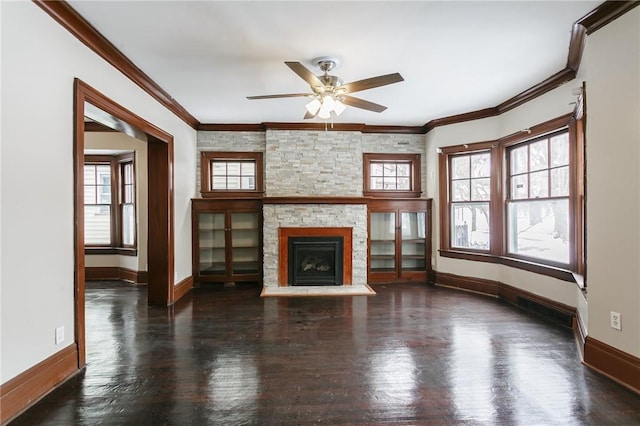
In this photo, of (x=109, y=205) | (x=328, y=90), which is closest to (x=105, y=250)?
(x=109, y=205)

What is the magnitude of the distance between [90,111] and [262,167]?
2.90 m

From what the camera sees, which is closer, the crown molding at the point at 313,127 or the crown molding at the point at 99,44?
the crown molding at the point at 99,44

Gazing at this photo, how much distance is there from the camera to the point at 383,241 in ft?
18.8

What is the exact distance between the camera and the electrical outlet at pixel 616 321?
2354mm

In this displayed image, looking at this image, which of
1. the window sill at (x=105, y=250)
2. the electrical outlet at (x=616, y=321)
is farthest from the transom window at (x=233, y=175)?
the electrical outlet at (x=616, y=321)

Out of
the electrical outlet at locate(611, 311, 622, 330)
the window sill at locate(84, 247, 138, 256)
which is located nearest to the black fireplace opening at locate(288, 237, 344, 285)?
the window sill at locate(84, 247, 138, 256)

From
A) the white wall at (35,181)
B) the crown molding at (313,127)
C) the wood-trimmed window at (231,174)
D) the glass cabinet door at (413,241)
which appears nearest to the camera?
the white wall at (35,181)

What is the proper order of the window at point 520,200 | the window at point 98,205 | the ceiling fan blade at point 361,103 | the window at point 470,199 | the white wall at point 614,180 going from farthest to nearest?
the window at point 98,205 < the window at point 470,199 < the window at point 520,200 < the ceiling fan blade at point 361,103 < the white wall at point 614,180

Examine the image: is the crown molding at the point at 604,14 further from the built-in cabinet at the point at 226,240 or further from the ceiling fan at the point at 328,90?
the built-in cabinet at the point at 226,240

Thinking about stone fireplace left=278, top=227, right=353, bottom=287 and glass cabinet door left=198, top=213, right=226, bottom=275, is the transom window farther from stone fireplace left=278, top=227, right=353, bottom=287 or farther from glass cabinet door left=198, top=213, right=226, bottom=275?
stone fireplace left=278, top=227, right=353, bottom=287

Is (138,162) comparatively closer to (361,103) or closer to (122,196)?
(122,196)

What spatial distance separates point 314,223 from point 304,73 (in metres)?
2.94

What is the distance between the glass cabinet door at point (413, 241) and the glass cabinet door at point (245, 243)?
2.65 m

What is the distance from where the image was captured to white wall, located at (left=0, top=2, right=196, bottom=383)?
1.95 meters
